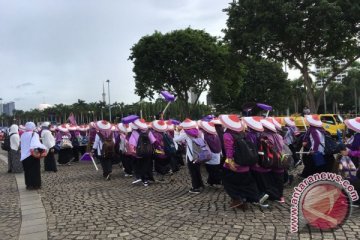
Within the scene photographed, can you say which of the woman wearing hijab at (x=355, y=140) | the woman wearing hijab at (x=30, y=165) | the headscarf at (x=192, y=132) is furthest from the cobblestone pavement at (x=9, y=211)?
the woman wearing hijab at (x=355, y=140)

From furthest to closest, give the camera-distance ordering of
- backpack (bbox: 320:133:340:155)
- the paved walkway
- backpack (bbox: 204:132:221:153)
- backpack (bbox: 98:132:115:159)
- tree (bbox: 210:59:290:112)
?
tree (bbox: 210:59:290:112) < backpack (bbox: 98:132:115:159) < backpack (bbox: 204:132:221:153) < backpack (bbox: 320:133:340:155) < the paved walkway

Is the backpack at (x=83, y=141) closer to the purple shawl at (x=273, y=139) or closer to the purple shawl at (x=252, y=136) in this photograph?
the purple shawl at (x=252, y=136)

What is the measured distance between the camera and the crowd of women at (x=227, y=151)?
7.45 m

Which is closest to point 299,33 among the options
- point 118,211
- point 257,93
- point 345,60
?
point 345,60

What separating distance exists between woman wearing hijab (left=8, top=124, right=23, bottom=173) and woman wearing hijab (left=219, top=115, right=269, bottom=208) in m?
10.3

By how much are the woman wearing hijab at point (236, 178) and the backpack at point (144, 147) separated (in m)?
3.62

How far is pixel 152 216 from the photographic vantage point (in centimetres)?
724

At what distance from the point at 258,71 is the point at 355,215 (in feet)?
150

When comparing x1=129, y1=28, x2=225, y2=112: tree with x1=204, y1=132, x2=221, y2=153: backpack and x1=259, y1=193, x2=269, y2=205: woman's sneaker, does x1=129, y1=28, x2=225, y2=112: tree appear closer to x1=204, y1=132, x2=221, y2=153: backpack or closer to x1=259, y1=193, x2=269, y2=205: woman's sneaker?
x1=204, y1=132, x2=221, y2=153: backpack

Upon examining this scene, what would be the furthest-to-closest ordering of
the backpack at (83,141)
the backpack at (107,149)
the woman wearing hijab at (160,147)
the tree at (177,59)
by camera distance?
1. the tree at (177,59)
2. the backpack at (83,141)
3. the backpack at (107,149)
4. the woman wearing hijab at (160,147)

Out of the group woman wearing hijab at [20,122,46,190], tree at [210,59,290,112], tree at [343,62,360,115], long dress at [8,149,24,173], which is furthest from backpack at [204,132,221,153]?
tree at [343,62,360,115]

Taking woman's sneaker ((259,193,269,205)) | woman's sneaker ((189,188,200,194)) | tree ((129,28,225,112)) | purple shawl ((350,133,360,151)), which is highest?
tree ((129,28,225,112))

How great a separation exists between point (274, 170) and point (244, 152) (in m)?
0.85

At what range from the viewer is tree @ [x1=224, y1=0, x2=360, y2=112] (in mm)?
20594
